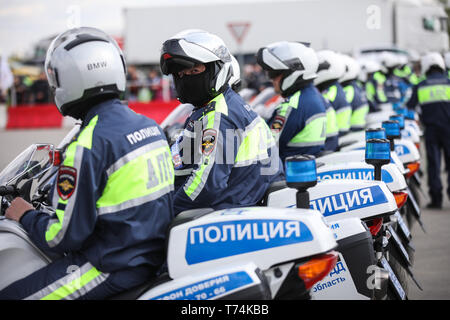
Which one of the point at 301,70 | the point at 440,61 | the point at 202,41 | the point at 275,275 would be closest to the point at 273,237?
the point at 275,275

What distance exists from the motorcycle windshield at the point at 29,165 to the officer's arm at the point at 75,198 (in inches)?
21.4

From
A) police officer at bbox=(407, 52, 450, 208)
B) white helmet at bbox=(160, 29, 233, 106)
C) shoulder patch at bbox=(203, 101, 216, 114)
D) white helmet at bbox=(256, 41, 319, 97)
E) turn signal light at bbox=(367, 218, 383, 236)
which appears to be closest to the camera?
white helmet at bbox=(160, 29, 233, 106)

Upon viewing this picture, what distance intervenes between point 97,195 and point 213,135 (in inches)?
43.9

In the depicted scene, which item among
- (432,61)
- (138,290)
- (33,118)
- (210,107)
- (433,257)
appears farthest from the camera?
(33,118)

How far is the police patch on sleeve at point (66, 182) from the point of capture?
9.02 ft

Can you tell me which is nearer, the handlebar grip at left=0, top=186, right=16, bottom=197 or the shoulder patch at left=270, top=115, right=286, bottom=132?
the handlebar grip at left=0, top=186, right=16, bottom=197

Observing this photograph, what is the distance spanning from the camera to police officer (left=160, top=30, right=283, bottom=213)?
146 inches

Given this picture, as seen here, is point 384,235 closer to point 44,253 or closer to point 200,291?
point 200,291

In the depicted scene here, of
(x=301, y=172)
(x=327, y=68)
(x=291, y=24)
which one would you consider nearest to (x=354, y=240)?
(x=301, y=172)

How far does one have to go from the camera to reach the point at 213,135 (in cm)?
377

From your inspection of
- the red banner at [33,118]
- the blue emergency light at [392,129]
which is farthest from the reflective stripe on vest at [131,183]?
the red banner at [33,118]

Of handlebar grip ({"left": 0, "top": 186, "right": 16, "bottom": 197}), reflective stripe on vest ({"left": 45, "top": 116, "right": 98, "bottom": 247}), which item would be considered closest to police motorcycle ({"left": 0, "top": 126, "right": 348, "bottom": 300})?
reflective stripe on vest ({"left": 45, "top": 116, "right": 98, "bottom": 247})

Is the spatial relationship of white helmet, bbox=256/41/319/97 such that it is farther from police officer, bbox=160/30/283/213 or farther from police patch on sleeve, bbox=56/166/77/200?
A: police patch on sleeve, bbox=56/166/77/200

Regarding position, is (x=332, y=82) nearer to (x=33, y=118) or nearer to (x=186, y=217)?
(x=186, y=217)
